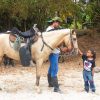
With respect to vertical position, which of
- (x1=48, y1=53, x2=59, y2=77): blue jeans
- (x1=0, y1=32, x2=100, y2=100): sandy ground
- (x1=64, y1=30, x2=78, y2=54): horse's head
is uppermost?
(x1=64, y1=30, x2=78, y2=54): horse's head

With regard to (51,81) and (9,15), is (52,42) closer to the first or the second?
(51,81)

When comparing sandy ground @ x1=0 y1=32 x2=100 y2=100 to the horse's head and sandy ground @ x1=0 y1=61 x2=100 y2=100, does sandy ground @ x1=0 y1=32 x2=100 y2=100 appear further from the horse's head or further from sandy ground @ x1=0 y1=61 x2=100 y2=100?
the horse's head

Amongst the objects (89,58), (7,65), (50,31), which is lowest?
(7,65)

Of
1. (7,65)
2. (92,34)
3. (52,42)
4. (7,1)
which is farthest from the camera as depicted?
(92,34)

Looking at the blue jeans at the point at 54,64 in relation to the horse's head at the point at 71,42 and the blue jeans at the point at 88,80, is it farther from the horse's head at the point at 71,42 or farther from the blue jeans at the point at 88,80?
the blue jeans at the point at 88,80

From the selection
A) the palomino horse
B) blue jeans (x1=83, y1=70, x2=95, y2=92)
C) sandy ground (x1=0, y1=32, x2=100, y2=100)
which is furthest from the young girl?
the palomino horse

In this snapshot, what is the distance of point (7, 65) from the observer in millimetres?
12656

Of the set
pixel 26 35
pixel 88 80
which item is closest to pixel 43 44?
pixel 26 35

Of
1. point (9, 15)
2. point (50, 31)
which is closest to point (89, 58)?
point (50, 31)

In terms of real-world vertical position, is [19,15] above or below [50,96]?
above

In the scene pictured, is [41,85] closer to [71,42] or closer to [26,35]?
[26,35]

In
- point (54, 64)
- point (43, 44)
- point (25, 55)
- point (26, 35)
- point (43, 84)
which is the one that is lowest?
point (43, 84)

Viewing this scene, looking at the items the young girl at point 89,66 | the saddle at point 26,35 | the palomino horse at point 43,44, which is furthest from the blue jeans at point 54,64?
the young girl at point 89,66

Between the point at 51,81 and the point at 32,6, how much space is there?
5.55 metres
